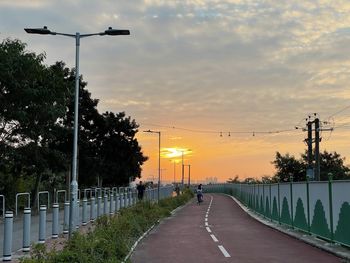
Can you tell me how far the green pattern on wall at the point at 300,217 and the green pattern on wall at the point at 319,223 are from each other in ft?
4.31

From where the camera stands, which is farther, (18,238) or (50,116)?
(50,116)

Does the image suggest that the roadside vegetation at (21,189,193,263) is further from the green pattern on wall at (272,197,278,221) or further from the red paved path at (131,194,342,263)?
the green pattern on wall at (272,197,278,221)

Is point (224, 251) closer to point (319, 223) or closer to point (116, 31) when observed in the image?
point (319, 223)

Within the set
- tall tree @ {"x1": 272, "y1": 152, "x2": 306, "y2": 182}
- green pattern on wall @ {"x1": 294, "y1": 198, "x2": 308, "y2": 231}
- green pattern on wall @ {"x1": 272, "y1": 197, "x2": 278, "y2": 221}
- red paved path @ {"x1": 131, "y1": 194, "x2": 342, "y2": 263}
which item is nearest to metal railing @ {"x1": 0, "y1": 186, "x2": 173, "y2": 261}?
red paved path @ {"x1": 131, "y1": 194, "x2": 342, "y2": 263}

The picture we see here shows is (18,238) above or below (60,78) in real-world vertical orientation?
below

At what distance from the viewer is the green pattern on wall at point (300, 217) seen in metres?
19.3

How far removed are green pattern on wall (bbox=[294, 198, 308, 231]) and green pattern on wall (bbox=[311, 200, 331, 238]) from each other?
1.31 metres

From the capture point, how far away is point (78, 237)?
11.4 m

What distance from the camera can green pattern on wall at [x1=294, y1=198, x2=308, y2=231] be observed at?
19266 millimetres

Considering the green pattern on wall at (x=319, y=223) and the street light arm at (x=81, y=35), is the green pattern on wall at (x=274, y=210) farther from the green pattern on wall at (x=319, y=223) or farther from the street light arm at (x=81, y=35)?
the street light arm at (x=81, y=35)

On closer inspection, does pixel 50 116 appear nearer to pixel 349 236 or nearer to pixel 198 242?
pixel 198 242

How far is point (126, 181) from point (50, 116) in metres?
34.5

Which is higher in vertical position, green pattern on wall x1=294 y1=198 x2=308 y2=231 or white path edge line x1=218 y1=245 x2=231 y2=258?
green pattern on wall x1=294 y1=198 x2=308 y2=231

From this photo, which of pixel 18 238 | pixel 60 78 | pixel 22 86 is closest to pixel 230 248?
pixel 18 238
